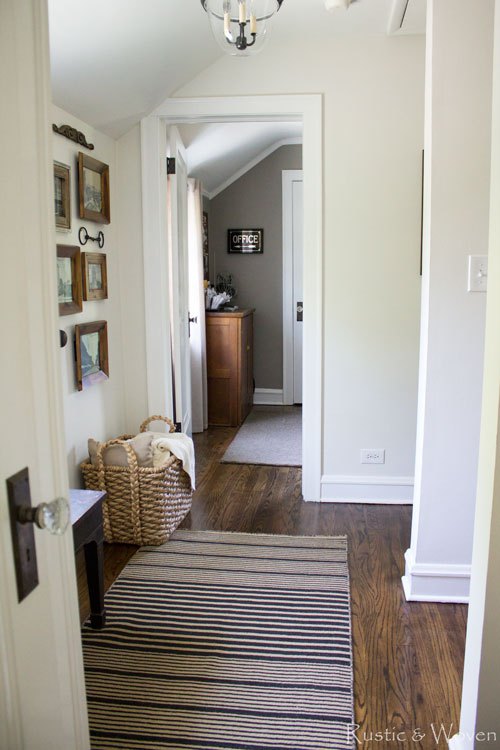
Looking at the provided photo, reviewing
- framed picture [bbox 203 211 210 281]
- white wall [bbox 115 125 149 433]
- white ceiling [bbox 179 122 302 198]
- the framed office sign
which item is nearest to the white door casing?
white wall [bbox 115 125 149 433]

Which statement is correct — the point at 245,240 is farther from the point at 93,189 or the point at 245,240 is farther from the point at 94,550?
the point at 94,550

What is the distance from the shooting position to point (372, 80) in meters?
3.18

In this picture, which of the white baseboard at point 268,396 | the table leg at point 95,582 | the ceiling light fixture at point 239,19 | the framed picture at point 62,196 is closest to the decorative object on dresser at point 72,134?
the framed picture at point 62,196

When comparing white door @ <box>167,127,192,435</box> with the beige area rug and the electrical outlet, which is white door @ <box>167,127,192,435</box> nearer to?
the beige area rug

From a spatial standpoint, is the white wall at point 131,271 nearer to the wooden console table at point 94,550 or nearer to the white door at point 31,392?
the wooden console table at point 94,550

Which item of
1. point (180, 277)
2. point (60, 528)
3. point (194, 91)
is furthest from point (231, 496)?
point (60, 528)

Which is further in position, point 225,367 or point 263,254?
point 263,254

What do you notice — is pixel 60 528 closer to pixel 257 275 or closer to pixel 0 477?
pixel 0 477

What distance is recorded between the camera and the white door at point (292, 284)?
5742 millimetres

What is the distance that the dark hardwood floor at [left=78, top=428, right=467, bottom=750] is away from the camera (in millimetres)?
1818

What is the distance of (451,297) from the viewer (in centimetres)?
223

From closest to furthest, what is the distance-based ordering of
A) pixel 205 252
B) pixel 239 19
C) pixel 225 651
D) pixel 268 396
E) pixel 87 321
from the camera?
pixel 239 19 → pixel 225 651 → pixel 87 321 → pixel 205 252 → pixel 268 396

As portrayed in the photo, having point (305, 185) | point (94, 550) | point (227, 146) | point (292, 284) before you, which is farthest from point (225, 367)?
point (94, 550)

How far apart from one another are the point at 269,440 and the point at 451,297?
268 centimetres
